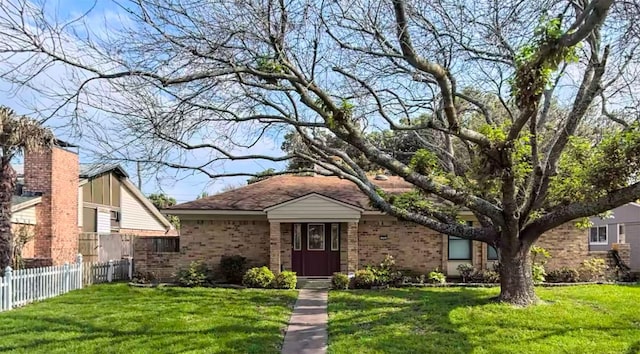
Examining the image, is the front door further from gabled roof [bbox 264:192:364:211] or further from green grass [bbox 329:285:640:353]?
green grass [bbox 329:285:640:353]

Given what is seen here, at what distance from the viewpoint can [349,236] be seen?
59.8ft

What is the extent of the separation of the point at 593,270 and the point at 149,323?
1435 centimetres

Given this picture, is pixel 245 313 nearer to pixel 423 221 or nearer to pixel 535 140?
pixel 423 221

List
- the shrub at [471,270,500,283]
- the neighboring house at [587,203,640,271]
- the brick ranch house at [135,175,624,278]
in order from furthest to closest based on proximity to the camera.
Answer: the neighboring house at [587,203,640,271] < the brick ranch house at [135,175,624,278] < the shrub at [471,270,500,283]

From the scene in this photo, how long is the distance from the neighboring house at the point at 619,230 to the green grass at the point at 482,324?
22.9 feet

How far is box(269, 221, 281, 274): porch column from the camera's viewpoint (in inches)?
709

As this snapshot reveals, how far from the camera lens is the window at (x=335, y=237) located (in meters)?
19.5

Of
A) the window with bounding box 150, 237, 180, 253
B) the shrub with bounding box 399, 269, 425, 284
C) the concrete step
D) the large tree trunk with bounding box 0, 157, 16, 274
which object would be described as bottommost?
the concrete step

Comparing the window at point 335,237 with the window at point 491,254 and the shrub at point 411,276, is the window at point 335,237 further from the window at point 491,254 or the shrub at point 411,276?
the window at point 491,254

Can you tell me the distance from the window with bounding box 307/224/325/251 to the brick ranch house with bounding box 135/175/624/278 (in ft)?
0.12

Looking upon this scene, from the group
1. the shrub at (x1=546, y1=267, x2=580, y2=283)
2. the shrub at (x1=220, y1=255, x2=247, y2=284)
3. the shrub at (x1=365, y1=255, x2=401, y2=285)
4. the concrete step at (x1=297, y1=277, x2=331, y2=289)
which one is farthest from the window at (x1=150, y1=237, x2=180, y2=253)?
the shrub at (x1=546, y1=267, x2=580, y2=283)

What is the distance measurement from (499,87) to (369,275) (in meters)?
6.91

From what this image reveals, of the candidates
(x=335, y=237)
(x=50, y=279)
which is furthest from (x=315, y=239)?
(x=50, y=279)

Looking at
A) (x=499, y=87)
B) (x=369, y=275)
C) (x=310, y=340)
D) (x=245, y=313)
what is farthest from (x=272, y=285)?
(x=499, y=87)
